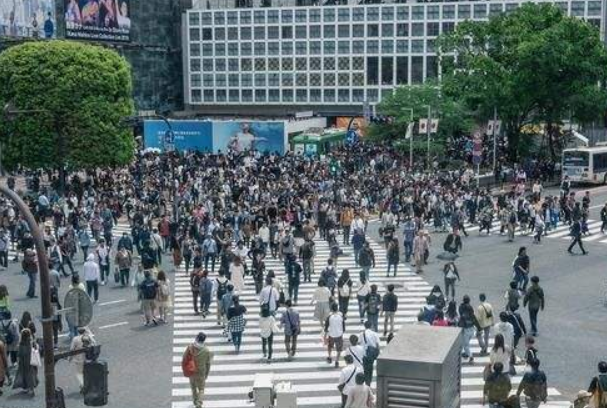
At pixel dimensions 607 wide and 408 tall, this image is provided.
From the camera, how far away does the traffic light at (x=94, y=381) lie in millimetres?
11742

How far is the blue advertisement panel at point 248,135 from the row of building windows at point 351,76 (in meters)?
20.9

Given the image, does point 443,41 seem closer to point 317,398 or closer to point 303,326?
point 303,326

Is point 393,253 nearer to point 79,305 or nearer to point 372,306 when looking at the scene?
point 372,306

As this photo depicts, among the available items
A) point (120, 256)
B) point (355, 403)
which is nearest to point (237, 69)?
point (120, 256)

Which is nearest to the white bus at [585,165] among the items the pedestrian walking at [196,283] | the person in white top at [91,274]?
the pedestrian walking at [196,283]

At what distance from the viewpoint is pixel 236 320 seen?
2034 centimetres

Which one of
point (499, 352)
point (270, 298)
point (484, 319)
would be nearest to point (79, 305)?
point (499, 352)

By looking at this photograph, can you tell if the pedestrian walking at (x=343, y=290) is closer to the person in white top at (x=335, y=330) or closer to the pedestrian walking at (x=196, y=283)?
the person in white top at (x=335, y=330)

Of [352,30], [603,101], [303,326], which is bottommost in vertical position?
[303,326]

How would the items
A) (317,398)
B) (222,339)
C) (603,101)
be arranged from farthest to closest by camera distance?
1. (603,101)
2. (222,339)
3. (317,398)

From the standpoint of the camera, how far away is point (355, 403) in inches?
583

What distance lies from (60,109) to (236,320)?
100 ft

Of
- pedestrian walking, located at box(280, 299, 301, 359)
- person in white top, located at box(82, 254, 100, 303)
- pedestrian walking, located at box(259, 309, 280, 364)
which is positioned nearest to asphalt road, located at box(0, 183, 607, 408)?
person in white top, located at box(82, 254, 100, 303)

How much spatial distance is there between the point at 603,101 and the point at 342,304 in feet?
120
